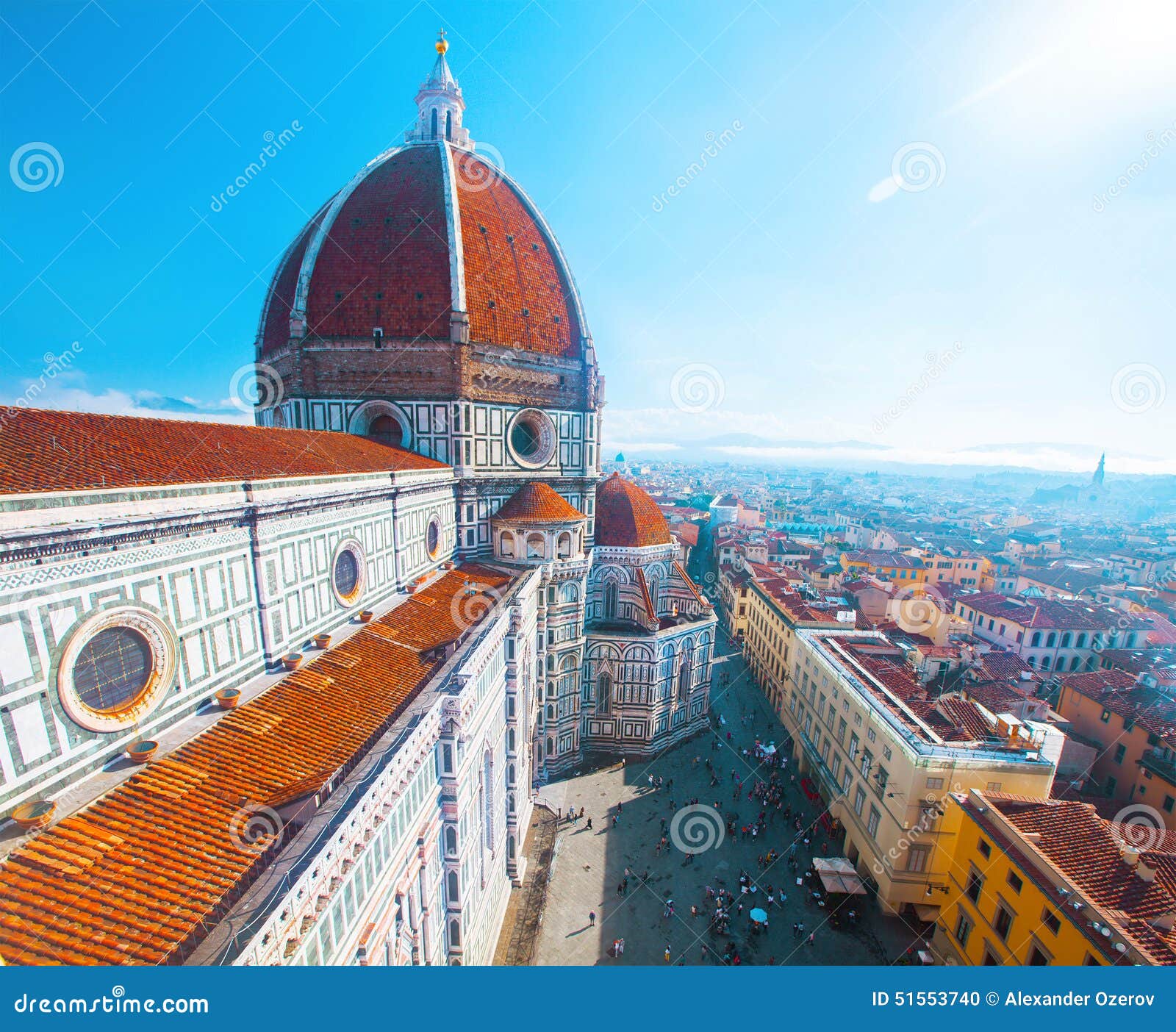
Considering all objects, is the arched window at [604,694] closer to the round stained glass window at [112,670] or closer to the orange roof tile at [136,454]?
the orange roof tile at [136,454]

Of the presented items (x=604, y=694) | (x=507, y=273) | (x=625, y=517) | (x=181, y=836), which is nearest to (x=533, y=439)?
(x=625, y=517)

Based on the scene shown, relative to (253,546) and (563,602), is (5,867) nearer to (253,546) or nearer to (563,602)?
(253,546)

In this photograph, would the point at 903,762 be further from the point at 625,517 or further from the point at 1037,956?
the point at 625,517

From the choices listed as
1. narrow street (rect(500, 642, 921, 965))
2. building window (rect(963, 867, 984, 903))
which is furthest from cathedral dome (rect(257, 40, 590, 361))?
building window (rect(963, 867, 984, 903))

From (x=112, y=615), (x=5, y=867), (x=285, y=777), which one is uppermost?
(x=112, y=615)

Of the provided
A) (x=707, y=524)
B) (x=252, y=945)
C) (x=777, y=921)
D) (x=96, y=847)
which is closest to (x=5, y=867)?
(x=96, y=847)
